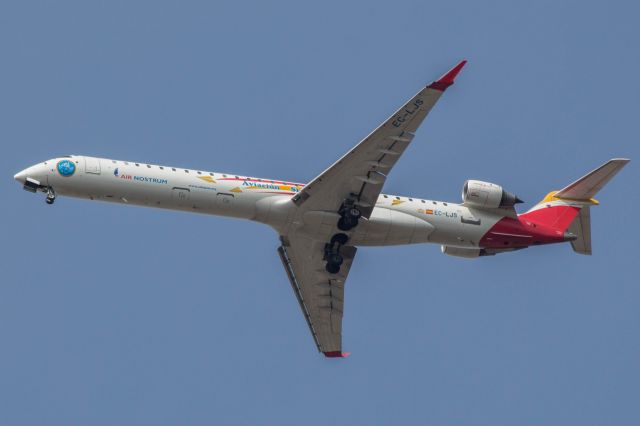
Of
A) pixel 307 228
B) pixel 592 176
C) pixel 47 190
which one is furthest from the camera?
pixel 592 176

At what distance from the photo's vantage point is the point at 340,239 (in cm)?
5553

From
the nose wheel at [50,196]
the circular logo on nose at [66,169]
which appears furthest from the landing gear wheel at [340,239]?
the nose wheel at [50,196]

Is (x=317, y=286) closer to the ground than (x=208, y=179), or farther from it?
closer to the ground

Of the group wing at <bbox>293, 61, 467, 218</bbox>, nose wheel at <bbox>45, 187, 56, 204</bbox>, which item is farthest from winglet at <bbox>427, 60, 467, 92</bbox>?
nose wheel at <bbox>45, 187, 56, 204</bbox>

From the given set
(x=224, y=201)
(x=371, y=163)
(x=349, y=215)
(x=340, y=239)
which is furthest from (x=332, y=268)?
(x=224, y=201)

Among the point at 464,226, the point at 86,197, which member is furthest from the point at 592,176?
the point at 86,197

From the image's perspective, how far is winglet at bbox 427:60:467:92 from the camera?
160ft

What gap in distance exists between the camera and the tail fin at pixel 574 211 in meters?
59.0

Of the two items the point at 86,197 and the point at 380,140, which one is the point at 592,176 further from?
the point at 86,197

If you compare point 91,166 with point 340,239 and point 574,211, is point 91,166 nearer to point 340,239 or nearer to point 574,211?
point 340,239

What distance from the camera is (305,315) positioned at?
200ft

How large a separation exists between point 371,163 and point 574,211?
45.0ft

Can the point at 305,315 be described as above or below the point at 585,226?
below

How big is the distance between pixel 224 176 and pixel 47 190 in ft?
27.6
